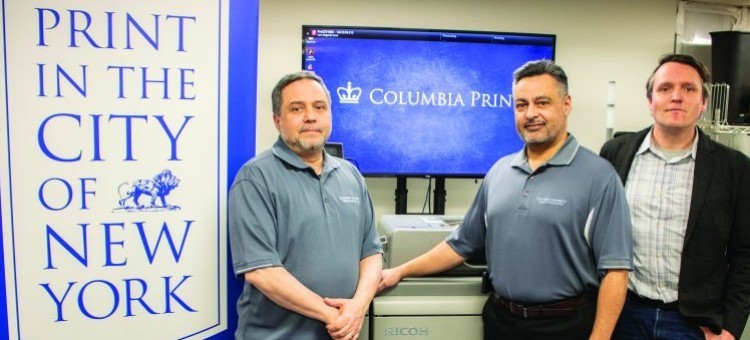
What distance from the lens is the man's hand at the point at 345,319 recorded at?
4.55 feet

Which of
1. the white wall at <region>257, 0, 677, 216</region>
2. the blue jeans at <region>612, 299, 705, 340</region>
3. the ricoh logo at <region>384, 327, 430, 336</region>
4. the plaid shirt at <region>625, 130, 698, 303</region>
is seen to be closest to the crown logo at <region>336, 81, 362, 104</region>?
the white wall at <region>257, 0, 677, 216</region>

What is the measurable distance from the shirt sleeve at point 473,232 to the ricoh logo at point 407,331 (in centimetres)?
28

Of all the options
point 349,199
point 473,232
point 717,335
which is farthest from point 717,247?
point 349,199

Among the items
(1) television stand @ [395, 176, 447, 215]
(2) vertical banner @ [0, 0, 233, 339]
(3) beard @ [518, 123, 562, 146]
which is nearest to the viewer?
(2) vertical banner @ [0, 0, 233, 339]

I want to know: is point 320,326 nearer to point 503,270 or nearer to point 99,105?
point 503,270

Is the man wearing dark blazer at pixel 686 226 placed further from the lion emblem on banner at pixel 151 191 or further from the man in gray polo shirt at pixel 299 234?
the lion emblem on banner at pixel 151 191

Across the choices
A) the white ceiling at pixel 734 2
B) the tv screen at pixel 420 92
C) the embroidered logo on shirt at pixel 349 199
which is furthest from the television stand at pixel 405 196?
the white ceiling at pixel 734 2

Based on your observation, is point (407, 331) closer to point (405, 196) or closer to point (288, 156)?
point (288, 156)

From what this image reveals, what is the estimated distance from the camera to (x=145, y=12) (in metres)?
1.24

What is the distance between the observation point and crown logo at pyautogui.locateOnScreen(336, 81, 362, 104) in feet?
8.60

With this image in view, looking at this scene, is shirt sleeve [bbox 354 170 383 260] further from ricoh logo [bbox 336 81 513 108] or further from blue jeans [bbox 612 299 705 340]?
ricoh logo [bbox 336 81 513 108]

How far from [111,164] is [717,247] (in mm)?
1697

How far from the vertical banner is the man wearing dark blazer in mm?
1273

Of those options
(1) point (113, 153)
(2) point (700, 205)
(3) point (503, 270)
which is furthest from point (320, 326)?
(2) point (700, 205)
